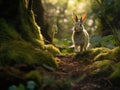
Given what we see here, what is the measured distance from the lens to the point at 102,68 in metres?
6.84

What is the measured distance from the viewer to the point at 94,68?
703cm

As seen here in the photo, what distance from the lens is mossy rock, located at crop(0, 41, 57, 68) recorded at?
6.33m

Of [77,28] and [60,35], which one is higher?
[77,28]

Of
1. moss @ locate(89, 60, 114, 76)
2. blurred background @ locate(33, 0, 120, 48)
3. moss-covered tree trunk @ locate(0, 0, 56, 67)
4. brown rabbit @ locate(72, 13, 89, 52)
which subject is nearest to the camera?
moss-covered tree trunk @ locate(0, 0, 56, 67)

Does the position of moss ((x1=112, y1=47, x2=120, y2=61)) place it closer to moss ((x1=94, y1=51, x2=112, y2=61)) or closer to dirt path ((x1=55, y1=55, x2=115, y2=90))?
moss ((x1=94, y1=51, x2=112, y2=61))

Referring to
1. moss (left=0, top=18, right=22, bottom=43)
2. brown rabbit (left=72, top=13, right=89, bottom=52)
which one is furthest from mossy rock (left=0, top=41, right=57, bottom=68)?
brown rabbit (left=72, top=13, right=89, bottom=52)

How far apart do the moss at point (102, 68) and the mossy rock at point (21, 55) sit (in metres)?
Result: 0.83

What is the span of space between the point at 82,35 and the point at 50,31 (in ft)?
6.13

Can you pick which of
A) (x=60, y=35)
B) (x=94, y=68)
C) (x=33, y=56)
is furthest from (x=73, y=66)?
(x=60, y=35)

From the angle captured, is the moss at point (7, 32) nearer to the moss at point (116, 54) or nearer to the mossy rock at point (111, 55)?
the mossy rock at point (111, 55)

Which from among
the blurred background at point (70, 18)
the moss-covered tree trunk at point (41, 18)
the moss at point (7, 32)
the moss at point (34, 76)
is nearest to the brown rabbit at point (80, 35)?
the moss-covered tree trunk at point (41, 18)

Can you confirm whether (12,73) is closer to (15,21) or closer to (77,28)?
(15,21)

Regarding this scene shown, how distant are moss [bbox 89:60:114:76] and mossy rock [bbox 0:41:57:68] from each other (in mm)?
829

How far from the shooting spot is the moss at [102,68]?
6.69 metres
